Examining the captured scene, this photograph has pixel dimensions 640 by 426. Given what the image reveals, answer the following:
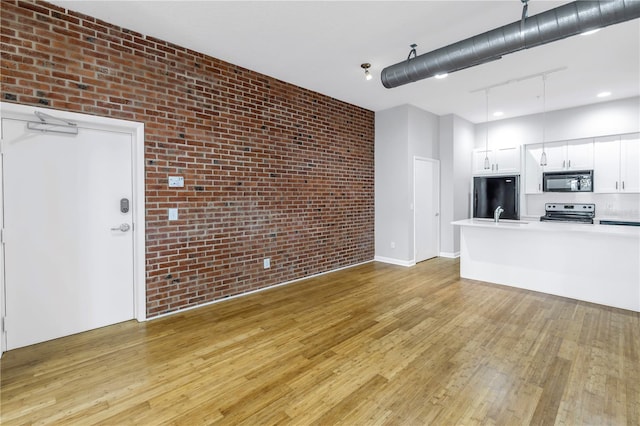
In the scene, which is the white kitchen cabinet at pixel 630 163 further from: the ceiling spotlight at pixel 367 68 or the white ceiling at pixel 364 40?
the ceiling spotlight at pixel 367 68

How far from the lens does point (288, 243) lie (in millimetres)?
4652

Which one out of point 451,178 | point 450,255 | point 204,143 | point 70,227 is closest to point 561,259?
point 450,255

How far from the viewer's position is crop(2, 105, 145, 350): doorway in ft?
8.76

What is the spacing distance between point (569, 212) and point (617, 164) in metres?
1.09

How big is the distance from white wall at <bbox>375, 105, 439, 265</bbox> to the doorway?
4.26 m

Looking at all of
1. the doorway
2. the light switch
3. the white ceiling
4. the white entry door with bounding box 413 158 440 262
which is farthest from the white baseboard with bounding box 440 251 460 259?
the doorway

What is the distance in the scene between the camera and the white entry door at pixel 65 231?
8.77 ft

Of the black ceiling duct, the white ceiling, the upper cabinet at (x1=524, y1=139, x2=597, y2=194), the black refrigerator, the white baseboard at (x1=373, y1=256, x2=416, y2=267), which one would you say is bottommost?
the white baseboard at (x1=373, y1=256, x2=416, y2=267)

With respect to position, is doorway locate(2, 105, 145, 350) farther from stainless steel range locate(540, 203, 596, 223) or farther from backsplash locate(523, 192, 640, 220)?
backsplash locate(523, 192, 640, 220)

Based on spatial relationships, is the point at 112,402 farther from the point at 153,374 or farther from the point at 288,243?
the point at 288,243

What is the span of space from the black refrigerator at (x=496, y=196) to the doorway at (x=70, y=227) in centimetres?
666

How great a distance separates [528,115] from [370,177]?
12.1 feet

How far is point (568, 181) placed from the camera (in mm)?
5723

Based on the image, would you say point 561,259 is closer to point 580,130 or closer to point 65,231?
point 580,130
